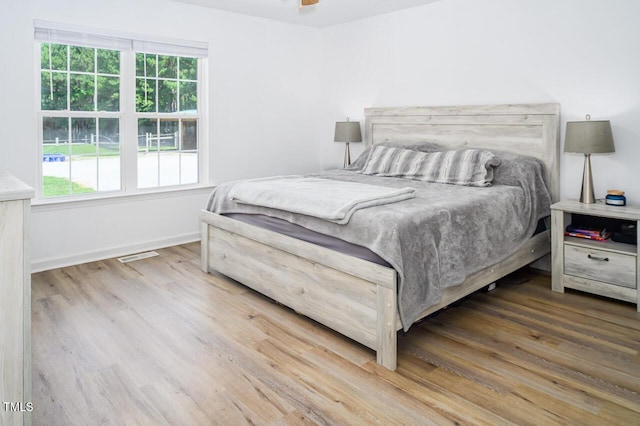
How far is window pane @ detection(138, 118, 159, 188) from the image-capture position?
4.34 metres

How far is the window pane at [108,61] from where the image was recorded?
13.2 feet

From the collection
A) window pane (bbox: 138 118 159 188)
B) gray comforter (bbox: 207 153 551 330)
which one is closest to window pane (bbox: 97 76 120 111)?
window pane (bbox: 138 118 159 188)

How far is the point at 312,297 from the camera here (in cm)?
274

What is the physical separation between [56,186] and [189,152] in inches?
49.4

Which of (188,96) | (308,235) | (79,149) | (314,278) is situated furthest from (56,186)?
(314,278)

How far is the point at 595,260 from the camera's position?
3166mm

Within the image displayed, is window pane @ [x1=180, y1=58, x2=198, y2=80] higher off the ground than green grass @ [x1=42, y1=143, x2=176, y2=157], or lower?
higher

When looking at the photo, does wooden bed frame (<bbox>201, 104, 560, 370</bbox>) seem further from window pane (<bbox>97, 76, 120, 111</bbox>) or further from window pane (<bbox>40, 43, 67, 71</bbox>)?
window pane (<bbox>40, 43, 67, 71</bbox>)

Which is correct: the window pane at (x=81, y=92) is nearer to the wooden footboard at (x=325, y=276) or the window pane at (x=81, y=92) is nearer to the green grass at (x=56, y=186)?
the green grass at (x=56, y=186)

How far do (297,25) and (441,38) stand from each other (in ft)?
5.75

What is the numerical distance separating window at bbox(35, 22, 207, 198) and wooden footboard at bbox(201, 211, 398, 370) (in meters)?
1.22

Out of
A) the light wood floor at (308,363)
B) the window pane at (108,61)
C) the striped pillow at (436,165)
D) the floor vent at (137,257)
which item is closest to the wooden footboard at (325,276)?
the light wood floor at (308,363)

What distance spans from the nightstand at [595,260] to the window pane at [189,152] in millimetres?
3300

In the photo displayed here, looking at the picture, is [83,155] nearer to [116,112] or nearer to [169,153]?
[116,112]
